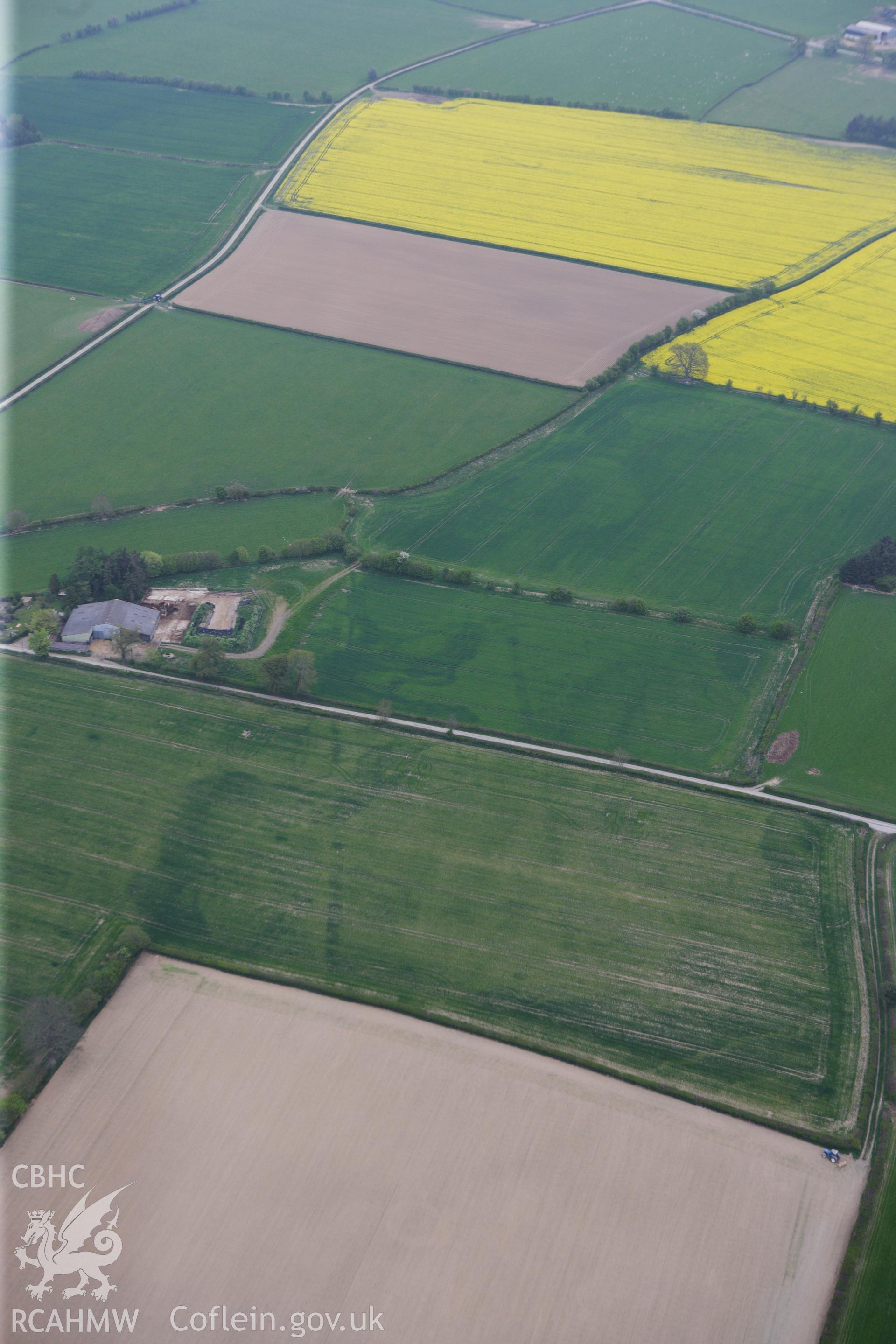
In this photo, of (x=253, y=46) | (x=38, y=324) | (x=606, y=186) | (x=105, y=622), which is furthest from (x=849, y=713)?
(x=253, y=46)

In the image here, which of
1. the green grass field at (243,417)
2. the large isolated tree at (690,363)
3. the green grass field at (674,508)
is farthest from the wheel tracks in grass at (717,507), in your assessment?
the green grass field at (243,417)

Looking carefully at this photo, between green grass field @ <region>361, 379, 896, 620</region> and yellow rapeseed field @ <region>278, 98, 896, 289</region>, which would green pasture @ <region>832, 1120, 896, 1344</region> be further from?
yellow rapeseed field @ <region>278, 98, 896, 289</region>

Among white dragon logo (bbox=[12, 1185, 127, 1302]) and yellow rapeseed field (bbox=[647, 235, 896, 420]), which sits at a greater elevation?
yellow rapeseed field (bbox=[647, 235, 896, 420])

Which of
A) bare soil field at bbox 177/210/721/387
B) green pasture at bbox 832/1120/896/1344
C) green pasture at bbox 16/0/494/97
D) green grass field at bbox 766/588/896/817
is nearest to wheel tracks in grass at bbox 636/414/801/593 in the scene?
green grass field at bbox 766/588/896/817

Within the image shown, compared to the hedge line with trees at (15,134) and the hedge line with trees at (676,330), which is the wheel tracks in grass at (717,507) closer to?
the hedge line with trees at (676,330)

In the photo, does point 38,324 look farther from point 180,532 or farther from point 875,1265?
point 875,1265

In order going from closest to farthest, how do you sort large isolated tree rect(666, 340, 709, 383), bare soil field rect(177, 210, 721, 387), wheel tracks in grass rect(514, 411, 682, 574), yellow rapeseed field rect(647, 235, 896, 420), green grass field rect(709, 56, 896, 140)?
1. wheel tracks in grass rect(514, 411, 682, 574)
2. yellow rapeseed field rect(647, 235, 896, 420)
3. large isolated tree rect(666, 340, 709, 383)
4. bare soil field rect(177, 210, 721, 387)
5. green grass field rect(709, 56, 896, 140)
